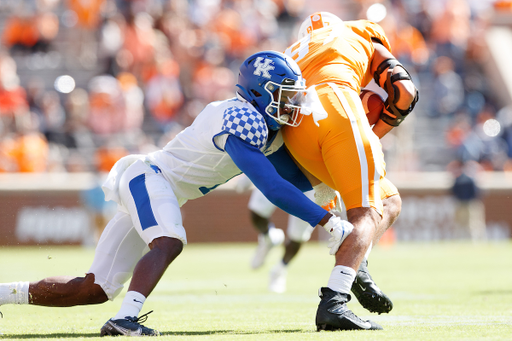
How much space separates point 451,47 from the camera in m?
17.3

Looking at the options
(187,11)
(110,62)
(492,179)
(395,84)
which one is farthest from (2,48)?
(395,84)

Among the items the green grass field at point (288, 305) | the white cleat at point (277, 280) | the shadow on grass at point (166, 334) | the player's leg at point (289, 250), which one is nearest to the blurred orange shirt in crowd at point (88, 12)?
the green grass field at point (288, 305)

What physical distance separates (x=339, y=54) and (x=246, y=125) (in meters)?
1.00

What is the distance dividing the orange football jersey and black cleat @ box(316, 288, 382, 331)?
1.29 meters

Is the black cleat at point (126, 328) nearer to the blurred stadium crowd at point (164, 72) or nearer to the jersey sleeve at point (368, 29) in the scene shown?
the jersey sleeve at point (368, 29)

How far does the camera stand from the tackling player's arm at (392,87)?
4.53 m

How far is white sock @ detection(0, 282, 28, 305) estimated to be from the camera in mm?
4074

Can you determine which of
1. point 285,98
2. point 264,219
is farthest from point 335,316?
point 264,219

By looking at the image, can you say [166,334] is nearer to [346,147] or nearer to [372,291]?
[372,291]

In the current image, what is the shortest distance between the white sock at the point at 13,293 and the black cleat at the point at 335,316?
5.42 feet

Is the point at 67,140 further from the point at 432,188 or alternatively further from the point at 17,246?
the point at 432,188

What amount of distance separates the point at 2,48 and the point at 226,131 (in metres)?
13.3

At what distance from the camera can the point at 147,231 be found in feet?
13.0

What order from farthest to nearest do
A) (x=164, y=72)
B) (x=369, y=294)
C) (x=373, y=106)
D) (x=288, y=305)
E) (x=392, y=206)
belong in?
(x=164, y=72), (x=288, y=305), (x=373, y=106), (x=392, y=206), (x=369, y=294)
